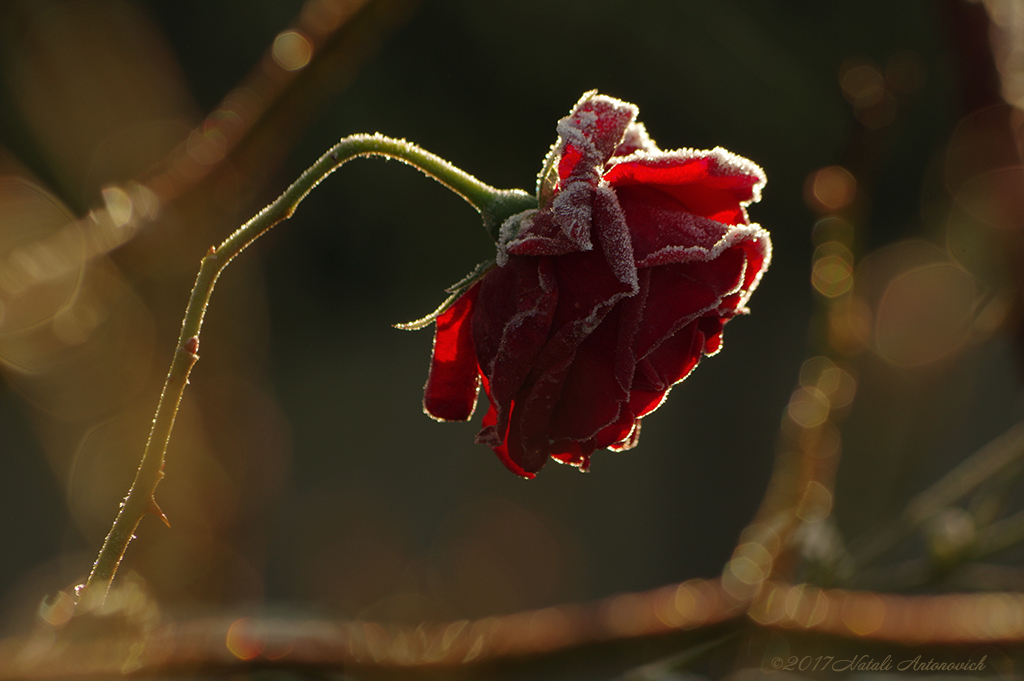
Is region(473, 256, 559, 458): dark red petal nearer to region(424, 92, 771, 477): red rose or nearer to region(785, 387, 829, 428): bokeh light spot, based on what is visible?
region(424, 92, 771, 477): red rose

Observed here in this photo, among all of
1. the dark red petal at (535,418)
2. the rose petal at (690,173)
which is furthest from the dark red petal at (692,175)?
the dark red petal at (535,418)

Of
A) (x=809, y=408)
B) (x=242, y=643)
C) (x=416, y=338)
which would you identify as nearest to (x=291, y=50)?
(x=242, y=643)

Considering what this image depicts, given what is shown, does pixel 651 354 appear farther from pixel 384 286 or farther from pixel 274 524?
pixel 384 286

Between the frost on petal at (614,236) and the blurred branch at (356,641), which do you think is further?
the blurred branch at (356,641)

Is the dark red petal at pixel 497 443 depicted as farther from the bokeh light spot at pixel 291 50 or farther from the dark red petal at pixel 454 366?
the bokeh light spot at pixel 291 50

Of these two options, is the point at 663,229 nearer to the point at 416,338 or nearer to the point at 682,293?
the point at 682,293
